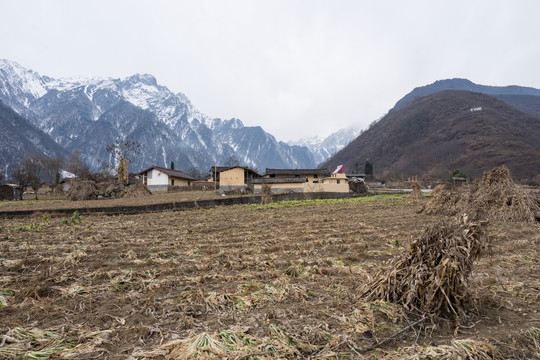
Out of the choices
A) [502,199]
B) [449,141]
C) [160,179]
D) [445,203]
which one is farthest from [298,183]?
[449,141]

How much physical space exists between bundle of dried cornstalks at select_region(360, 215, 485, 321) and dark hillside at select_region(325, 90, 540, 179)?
254ft

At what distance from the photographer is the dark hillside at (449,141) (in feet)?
247

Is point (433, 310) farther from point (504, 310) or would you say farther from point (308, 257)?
point (308, 257)

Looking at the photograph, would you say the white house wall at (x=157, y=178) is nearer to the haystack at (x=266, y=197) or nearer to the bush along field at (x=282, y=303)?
the haystack at (x=266, y=197)

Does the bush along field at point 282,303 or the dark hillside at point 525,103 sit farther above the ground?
the dark hillside at point 525,103

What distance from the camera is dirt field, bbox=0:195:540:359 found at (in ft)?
8.36

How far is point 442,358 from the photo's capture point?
236 centimetres

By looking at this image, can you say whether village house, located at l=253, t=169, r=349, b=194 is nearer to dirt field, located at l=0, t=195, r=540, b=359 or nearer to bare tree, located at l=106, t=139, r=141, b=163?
dirt field, located at l=0, t=195, r=540, b=359

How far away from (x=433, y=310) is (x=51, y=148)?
191m

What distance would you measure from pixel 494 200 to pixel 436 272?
12963 mm

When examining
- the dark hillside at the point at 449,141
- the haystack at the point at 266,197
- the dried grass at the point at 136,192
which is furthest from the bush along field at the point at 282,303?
the dark hillside at the point at 449,141

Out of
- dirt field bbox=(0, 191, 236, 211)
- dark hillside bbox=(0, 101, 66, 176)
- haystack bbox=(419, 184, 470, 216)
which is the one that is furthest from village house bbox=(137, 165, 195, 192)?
dark hillside bbox=(0, 101, 66, 176)

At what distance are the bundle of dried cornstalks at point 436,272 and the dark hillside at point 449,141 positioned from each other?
7737 centimetres

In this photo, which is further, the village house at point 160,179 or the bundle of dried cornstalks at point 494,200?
the village house at point 160,179
